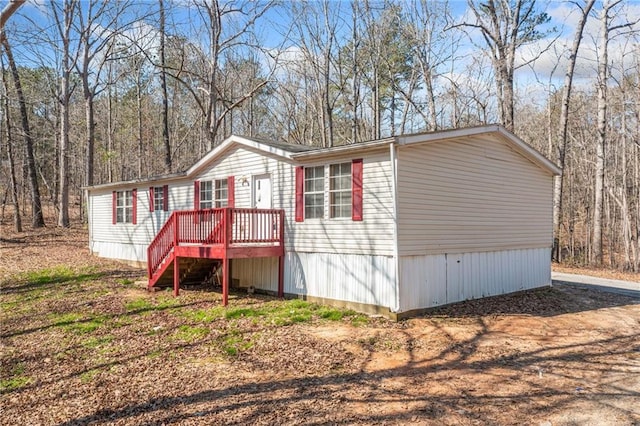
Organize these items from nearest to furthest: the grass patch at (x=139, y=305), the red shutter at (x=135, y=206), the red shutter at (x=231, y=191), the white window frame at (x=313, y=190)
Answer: the grass patch at (x=139, y=305) → the white window frame at (x=313, y=190) → the red shutter at (x=231, y=191) → the red shutter at (x=135, y=206)

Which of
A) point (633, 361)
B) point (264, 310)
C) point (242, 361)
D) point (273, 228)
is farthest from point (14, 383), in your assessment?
point (633, 361)

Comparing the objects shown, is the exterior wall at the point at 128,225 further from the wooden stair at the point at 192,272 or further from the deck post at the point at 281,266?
the deck post at the point at 281,266

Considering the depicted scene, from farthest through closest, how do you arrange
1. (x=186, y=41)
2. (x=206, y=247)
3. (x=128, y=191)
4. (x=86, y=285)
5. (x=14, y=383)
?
(x=186, y=41)
(x=128, y=191)
(x=86, y=285)
(x=206, y=247)
(x=14, y=383)

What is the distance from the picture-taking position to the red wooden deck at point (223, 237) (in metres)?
10.4

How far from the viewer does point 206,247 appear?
1085 centimetres

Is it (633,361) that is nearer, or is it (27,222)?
(633,361)

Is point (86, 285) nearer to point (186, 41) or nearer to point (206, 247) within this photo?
point (206, 247)

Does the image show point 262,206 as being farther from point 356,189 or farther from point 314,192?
point 356,189

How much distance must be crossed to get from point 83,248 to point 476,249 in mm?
16366

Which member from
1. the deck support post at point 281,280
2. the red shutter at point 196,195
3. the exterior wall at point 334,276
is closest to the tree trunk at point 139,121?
the red shutter at point 196,195

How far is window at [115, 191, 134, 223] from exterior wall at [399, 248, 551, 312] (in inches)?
467

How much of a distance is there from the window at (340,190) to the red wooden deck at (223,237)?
158 cm

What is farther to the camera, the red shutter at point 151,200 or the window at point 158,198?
the red shutter at point 151,200

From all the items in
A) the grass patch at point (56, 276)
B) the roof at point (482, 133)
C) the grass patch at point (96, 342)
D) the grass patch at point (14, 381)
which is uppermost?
the roof at point (482, 133)
